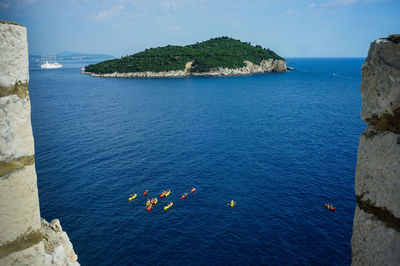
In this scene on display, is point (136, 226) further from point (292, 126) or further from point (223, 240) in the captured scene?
point (292, 126)

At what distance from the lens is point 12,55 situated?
112 inches

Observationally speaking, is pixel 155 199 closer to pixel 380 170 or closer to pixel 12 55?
pixel 12 55

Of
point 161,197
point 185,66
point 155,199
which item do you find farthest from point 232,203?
point 185,66

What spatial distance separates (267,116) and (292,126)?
36.1 feet

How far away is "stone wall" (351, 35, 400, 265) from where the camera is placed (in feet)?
7.98

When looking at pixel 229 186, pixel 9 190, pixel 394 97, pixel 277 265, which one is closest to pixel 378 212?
pixel 394 97

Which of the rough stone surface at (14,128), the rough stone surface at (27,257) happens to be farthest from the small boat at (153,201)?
the rough stone surface at (14,128)

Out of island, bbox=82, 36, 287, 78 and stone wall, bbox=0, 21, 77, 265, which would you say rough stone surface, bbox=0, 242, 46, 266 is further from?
island, bbox=82, 36, 287, 78

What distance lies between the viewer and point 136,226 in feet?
98.3

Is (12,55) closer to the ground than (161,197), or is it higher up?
higher up

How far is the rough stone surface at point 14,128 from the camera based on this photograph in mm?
2783

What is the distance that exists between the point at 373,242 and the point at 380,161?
0.75 m

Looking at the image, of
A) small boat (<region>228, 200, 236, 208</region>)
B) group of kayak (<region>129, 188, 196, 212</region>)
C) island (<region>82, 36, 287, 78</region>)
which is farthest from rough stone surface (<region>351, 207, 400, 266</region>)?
island (<region>82, 36, 287, 78</region>)

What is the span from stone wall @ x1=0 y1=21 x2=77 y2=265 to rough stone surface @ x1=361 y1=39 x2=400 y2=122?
341 cm
